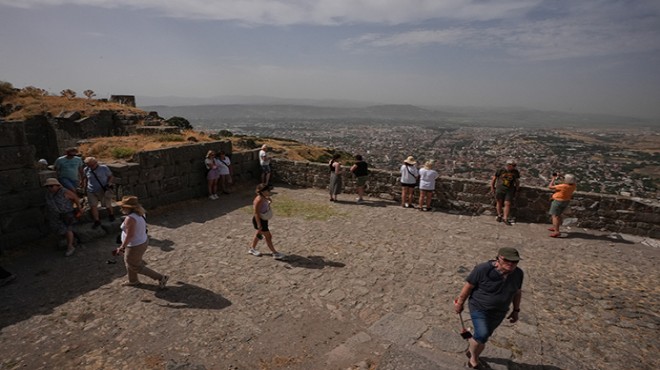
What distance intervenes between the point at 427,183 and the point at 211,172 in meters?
7.07

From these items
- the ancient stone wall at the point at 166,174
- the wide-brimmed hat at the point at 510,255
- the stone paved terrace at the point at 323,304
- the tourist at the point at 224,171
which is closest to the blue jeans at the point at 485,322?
the stone paved terrace at the point at 323,304

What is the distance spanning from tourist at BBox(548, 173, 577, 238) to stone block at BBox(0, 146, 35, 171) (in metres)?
12.1

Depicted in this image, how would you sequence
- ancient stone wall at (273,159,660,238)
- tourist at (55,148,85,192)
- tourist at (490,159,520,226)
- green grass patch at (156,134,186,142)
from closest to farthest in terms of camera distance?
tourist at (55,148,85,192) → ancient stone wall at (273,159,660,238) → tourist at (490,159,520,226) → green grass patch at (156,134,186,142)

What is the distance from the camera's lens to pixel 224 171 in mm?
12000

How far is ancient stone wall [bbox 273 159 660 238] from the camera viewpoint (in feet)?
28.9

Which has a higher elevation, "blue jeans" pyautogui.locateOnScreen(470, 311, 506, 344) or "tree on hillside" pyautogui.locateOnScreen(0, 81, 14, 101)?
"tree on hillside" pyautogui.locateOnScreen(0, 81, 14, 101)

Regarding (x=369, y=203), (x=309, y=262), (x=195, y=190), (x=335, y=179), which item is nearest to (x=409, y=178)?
(x=369, y=203)

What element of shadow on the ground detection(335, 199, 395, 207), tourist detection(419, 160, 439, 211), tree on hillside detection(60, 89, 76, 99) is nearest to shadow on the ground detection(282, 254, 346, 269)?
shadow on the ground detection(335, 199, 395, 207)

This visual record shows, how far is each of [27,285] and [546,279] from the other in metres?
9.19

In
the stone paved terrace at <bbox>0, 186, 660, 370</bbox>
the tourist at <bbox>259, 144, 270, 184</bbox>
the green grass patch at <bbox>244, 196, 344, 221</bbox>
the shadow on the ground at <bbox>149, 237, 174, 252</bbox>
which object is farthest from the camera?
the tourist at <bbox>259, 144, 270, 184</bbox>

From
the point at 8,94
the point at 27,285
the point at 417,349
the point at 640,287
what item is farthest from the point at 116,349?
the point at 8,94

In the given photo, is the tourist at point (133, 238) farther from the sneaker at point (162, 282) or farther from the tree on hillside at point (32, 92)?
the tree on hillside at point (32, 92)

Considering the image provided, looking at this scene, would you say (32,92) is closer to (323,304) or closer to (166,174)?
(166,174)

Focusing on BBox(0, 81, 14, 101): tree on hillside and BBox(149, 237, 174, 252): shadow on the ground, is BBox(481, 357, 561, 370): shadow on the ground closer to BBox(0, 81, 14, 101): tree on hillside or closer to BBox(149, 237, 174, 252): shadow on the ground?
BBox(149, 237, 174, 252): shadow on the ground
